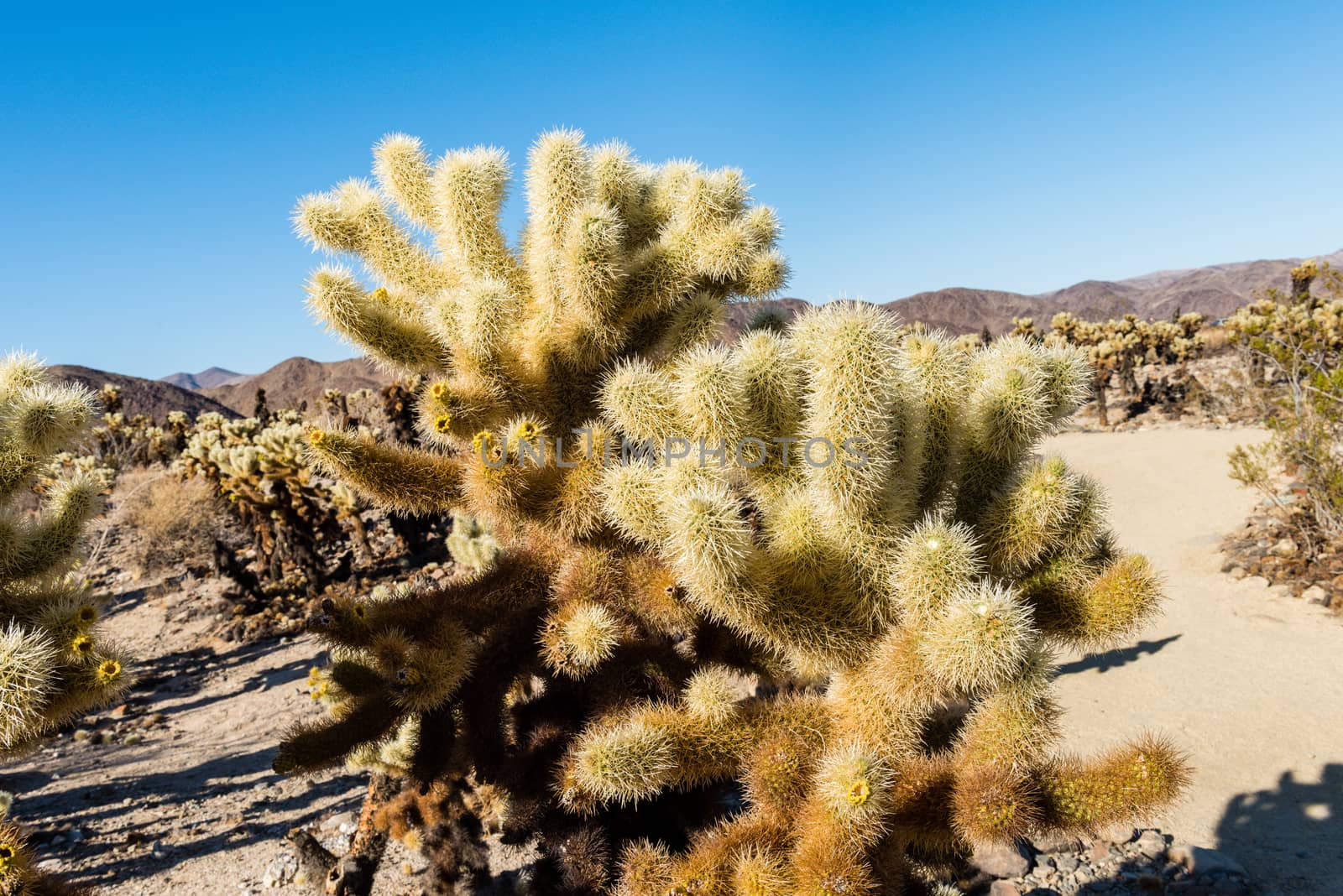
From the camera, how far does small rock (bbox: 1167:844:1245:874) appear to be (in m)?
3.94

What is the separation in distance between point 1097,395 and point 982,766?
20.0 meters

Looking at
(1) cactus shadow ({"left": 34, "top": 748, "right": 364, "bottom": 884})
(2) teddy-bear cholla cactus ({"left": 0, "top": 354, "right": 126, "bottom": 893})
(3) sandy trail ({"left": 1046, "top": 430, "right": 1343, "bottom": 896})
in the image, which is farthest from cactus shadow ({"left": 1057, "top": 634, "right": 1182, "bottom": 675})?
(2) teddy-bear cholla cactus ({"left": 0, "top": 354, "right": 126, "bottom": 893})

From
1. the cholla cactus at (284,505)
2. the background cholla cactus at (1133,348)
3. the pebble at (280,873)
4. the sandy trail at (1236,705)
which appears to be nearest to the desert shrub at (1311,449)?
the sandy trail at (1236,705)

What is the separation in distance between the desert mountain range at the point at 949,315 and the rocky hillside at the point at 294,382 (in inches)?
2.7

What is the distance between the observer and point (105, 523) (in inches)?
547

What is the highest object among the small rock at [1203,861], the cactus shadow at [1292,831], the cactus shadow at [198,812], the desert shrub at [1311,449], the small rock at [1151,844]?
the desert shrub at [1311,449]

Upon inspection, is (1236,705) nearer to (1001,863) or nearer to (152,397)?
(1001,863)

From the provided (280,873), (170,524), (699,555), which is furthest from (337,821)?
(170,524)

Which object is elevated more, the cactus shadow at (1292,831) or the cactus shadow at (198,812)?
the cactus shadow at (198,812)

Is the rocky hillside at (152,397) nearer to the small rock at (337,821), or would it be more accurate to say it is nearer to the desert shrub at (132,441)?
the desert shrub at (132,441)

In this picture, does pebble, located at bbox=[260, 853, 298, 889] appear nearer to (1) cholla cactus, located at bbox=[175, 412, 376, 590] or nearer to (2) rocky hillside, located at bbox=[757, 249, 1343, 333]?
(1) cholla cactus, located at bbox=[175, 412, 376, 590]

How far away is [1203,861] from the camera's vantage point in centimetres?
398

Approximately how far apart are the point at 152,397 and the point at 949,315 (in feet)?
151

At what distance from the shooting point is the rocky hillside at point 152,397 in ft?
119
